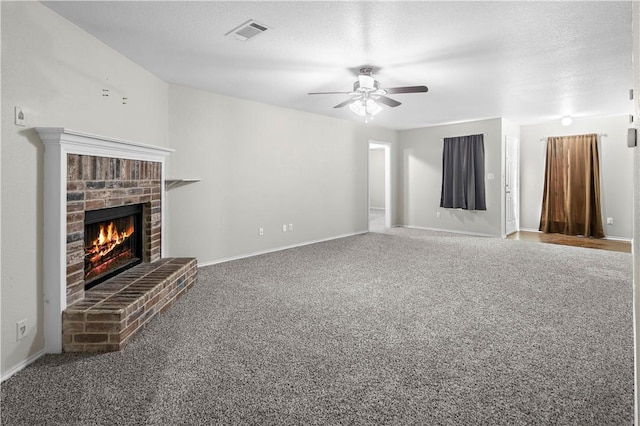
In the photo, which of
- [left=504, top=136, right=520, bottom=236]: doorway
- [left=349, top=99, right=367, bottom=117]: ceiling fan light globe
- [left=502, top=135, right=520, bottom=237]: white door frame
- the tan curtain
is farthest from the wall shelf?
the tan curtain

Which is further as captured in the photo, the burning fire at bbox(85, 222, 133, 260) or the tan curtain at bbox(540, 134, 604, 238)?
the tan curtain at bbox(540, 134, 604, 238)

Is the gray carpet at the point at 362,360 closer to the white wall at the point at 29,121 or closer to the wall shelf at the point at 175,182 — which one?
the white wall at the point at 29,121

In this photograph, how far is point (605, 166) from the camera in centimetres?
662

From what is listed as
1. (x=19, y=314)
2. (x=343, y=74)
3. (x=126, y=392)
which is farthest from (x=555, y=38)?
(x=19, y=314)

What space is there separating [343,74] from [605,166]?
5.91m

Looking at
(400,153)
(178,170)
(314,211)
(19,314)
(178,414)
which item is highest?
(400,153)

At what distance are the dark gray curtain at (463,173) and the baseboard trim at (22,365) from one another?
23.2 ft

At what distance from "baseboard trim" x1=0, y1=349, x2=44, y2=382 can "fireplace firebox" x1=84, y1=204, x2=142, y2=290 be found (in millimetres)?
577

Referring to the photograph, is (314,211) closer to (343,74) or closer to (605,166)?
(343,74)

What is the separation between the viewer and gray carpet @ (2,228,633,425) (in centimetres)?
170

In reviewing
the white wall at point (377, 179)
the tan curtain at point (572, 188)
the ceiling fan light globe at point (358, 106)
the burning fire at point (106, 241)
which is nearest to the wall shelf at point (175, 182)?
the burning fire at point (106, 241)

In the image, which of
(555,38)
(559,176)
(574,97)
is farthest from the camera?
(559,176)

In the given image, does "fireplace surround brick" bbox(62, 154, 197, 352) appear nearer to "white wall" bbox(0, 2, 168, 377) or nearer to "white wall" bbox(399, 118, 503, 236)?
"white wall" bbox(0, 2, 168, 377)

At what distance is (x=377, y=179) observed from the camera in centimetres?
1261
